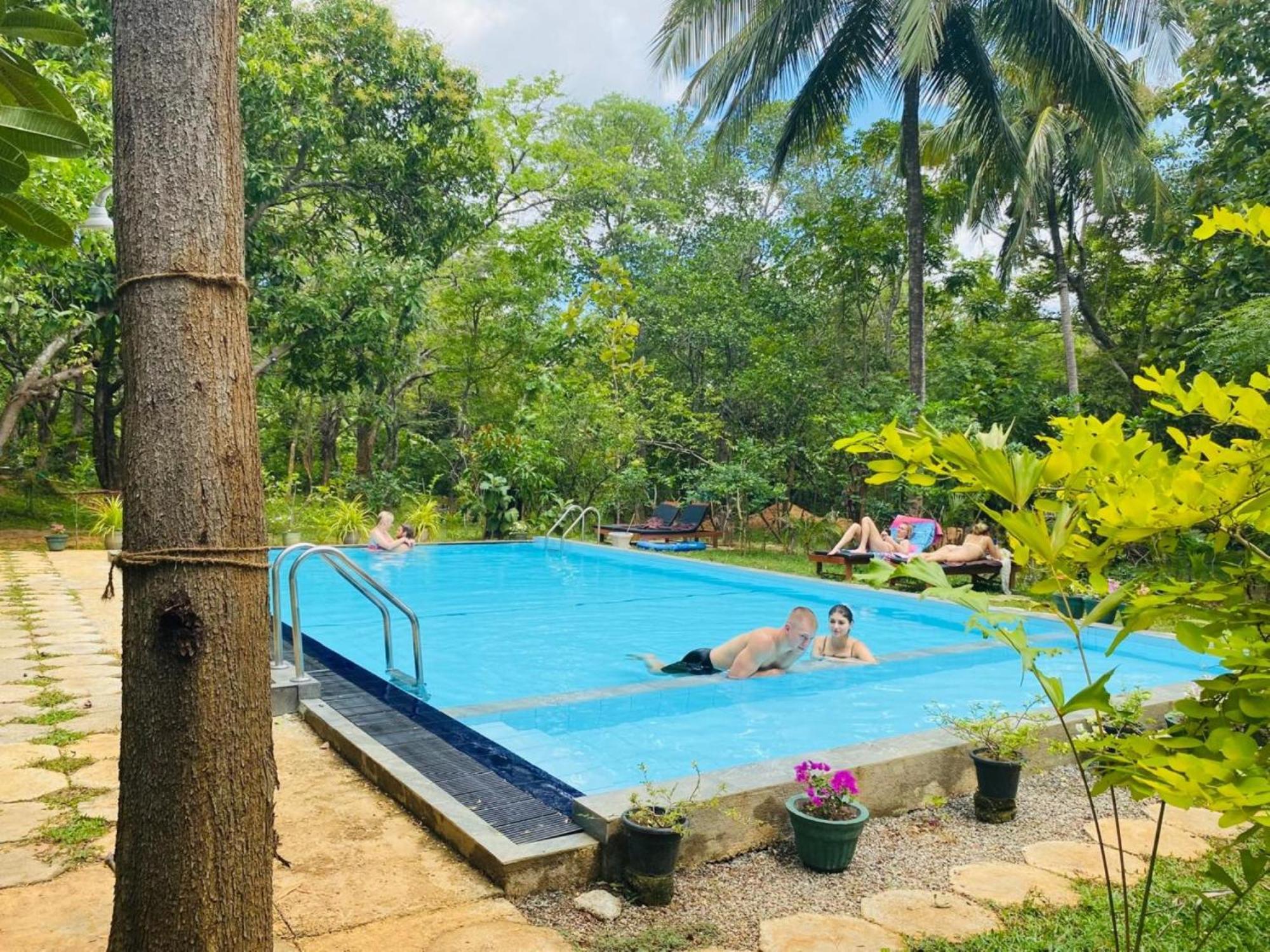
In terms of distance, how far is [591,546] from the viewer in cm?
A: 1353

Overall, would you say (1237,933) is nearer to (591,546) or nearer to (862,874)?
(862,874)

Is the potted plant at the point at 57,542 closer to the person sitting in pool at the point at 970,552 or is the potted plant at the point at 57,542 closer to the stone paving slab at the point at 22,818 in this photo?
the stone paving slab at the point at 22,818

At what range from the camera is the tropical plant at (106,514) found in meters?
12.8

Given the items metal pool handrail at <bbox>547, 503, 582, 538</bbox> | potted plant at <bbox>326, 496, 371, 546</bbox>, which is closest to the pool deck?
metal pool handrail at <bbox>547, 503, 582, 538</bbox>

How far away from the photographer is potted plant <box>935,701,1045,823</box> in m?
3.42

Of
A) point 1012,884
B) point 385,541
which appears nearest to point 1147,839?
point 1012,884

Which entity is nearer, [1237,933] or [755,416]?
[1237,933]

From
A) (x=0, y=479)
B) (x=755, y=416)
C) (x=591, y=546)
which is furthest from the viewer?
(x=0, y=479)

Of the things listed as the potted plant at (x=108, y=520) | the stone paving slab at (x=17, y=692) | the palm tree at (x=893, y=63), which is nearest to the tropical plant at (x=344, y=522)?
the potted plant at (x=108, y=520)

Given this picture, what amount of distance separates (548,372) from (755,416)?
4.14 m

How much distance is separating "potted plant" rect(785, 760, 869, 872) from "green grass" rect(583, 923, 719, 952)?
556 mm

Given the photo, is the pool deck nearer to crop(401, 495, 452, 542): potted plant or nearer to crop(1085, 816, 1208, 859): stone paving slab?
crop(1085, 816, 1208, 859): stone paving slab

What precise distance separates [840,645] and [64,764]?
516 centimetres

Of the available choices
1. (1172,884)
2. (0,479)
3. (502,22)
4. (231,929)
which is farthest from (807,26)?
(502,22)
